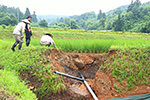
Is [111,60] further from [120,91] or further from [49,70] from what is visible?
[49,70]

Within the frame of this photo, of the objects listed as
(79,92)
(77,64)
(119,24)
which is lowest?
(79,92)

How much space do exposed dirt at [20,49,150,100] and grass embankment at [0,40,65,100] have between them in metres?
0.21

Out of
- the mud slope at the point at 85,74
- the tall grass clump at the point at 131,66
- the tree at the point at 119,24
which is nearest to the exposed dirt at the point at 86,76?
the mud slope at the point at 85,74

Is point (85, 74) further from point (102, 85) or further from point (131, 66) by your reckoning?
point (131, 66)

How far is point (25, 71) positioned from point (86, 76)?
259 centimetres

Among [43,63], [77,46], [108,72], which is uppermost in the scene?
[77,46]

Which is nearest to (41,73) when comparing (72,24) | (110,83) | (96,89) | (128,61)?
(96,89)

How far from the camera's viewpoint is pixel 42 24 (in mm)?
38781

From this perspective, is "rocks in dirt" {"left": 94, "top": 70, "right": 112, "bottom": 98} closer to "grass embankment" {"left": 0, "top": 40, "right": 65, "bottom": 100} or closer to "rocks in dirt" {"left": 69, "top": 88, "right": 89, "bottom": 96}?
"rocks in dirt" {"left": 69, "top": 88, "right": 89, "bottom": 96}

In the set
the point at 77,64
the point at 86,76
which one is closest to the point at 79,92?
the point at 86,76

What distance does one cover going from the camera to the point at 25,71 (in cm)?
465

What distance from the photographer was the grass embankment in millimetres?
3514

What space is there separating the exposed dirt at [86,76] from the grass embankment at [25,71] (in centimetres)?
21

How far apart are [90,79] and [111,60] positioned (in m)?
1.22
